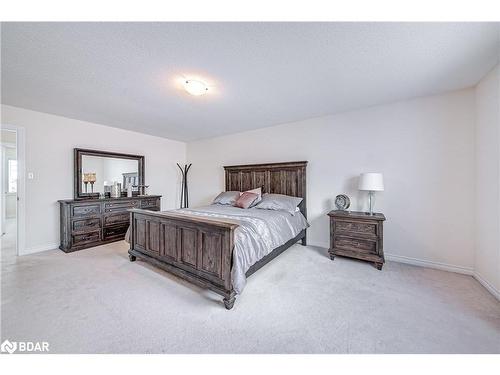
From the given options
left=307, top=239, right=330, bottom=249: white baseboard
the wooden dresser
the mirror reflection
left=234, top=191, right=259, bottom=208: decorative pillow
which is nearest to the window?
the mirror reflection

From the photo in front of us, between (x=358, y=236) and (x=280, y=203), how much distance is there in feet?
4.14

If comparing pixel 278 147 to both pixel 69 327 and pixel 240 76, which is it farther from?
pixel 69 327

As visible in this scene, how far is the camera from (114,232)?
12.5 feet

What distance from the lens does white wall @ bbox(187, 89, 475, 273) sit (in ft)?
8.29

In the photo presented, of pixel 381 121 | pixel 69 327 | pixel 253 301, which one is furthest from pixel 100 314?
pixel 381 121

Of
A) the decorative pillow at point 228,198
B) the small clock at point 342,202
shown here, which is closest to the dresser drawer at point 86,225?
the decorative pillow at point 228,198

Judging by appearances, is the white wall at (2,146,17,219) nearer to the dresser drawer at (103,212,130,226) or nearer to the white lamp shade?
the dresser drawer at (103,212,130,226)

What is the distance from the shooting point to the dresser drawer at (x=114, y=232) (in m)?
3.67

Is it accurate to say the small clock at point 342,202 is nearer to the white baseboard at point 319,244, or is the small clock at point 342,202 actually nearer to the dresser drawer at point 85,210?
the white baseboard at point 319,244

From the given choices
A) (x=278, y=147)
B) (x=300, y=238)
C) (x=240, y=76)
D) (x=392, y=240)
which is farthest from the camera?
(x=278, y=147)

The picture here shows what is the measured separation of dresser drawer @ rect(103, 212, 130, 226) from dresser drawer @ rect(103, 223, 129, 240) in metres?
0.08

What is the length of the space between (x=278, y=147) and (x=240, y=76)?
2.06m

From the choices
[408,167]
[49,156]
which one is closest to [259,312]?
[408,167]

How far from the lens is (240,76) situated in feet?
7.16
